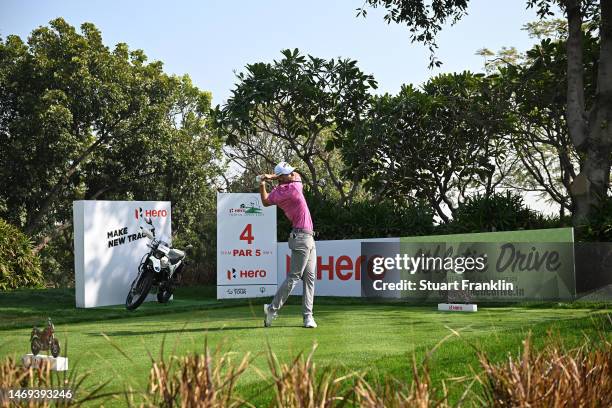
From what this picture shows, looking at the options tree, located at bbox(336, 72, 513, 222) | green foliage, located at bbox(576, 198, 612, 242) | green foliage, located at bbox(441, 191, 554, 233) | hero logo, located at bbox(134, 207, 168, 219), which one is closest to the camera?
hero logo, located at bbox(134, 207, 168, 219)

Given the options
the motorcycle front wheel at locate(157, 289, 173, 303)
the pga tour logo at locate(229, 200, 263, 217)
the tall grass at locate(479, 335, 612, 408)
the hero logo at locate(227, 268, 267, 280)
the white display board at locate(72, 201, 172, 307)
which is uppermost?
the pga tour logo at locate(229, 200, 263, 217)

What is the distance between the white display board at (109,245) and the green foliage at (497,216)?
7.81 m

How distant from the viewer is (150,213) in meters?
17.1

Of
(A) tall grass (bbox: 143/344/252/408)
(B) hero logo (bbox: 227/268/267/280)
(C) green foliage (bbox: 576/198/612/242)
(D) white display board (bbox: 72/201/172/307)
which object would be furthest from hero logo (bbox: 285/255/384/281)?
(A) tall grass (bbox: 143/344/252/408)

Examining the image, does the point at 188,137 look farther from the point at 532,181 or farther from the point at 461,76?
the point at 532,181

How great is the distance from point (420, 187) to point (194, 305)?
14042 millimetres

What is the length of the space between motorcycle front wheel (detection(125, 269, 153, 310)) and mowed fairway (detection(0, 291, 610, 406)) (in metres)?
0.36

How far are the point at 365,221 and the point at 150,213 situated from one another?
7246 millimetres

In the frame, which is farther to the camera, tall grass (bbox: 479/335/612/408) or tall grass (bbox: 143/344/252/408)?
tall grass (bbox: 479/335/612/408)

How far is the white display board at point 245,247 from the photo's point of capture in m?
18.2

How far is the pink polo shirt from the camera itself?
10.6 m

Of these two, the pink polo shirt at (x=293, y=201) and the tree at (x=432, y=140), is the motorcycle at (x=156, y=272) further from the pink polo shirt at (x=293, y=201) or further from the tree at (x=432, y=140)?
the tree at (x=432, y=140)

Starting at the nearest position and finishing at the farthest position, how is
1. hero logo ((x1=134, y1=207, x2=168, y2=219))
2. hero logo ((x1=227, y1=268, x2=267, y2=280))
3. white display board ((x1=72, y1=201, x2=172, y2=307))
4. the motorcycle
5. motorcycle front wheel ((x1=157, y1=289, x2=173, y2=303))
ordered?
the motorcycle → white display board ((x1=72, y1=201, x2=172, y2=307)) → motorcycle front wheel ((x1=157, y1=289, x2=173, y2=303)) → hero logo ((x1=134, y1=207, x2=168, y2=219)) → hero logo ((x1=227, y1=268, x2=267, y2=280))

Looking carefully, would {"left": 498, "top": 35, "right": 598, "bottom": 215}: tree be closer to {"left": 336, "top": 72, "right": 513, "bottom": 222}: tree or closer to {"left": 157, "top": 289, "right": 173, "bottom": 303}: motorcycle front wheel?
{"left": 336, "top": 72, "right": 513, "bottom": 222}: tree
